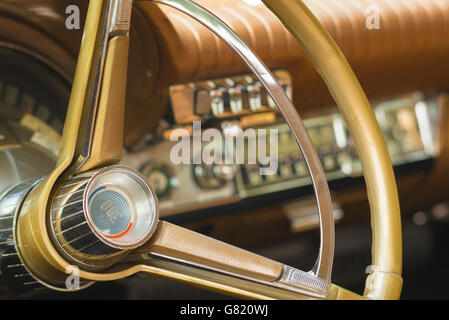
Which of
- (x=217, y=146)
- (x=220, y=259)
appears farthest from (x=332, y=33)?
(x=220, y=259)

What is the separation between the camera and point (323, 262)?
1.95 feet

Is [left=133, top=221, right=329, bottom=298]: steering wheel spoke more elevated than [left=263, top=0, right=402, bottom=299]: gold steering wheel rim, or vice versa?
[left=263, top=0, right=402, bottom=299]: gold steering wheel rim

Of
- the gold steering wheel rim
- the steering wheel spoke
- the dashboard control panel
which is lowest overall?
the steering wheel spoke

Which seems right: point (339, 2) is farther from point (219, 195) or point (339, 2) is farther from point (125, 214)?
point (125, 214)

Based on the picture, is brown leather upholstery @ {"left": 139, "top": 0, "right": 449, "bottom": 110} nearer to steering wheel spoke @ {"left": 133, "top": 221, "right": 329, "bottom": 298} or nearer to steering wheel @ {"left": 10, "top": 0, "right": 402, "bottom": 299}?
steering wheel @ {"left": 10, "top": 0, "right": 402, "bottom": 299}

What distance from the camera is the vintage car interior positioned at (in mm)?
553

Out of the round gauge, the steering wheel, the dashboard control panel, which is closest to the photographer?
the steering wheel

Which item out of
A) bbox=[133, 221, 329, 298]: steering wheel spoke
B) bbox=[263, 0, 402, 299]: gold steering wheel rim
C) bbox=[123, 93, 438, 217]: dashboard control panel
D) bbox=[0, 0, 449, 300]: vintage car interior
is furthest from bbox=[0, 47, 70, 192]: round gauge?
bbox=[263, 0, 402, 299]: gold steering wheel rim

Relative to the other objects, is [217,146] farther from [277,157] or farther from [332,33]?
[332,33]

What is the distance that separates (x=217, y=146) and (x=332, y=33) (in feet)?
0.91

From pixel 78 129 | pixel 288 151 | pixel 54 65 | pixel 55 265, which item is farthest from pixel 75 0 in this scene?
pixel 288 151

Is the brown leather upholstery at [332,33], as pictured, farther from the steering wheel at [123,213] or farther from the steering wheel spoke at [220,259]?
the steering wheel spoke at [220,259]

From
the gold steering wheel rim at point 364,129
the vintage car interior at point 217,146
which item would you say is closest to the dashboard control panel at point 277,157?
the vintage car interior at point 217,146
